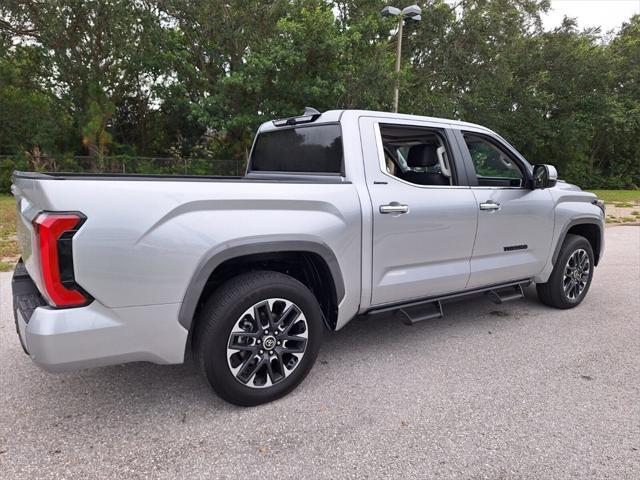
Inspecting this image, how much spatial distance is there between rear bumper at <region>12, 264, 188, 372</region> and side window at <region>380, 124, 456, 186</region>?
70.9 inches

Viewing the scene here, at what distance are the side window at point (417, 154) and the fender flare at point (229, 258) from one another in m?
0.82

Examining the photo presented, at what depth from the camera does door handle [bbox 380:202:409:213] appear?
305 cm

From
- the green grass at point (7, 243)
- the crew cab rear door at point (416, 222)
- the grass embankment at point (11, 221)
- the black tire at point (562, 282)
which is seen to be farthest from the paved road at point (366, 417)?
the grass embankment at point (11, 221)

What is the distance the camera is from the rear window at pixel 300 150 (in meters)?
3.26

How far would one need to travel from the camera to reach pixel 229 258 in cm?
247

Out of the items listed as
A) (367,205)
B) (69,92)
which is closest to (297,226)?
(367,205)

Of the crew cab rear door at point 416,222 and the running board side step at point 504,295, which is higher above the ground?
the crew cab rear door at point 416,222

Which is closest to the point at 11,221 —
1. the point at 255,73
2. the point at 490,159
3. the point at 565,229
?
the point at 255,73

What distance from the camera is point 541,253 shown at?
165 inches

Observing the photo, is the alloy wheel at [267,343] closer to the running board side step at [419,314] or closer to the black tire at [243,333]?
the black tire at [243,333]

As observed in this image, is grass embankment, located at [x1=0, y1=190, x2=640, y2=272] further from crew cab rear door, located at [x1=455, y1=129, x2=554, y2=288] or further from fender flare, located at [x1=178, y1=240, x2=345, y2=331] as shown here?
crew cab rear door, located at [x1=455, y1=129, x2=554, y2=288]

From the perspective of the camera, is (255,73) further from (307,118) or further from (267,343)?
(267,343)

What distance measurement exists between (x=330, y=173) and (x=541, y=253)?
2.28 metres

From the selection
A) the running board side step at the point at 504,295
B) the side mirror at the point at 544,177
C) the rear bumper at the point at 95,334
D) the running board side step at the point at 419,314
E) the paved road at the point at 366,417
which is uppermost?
the side mirror at the point at 544,177
